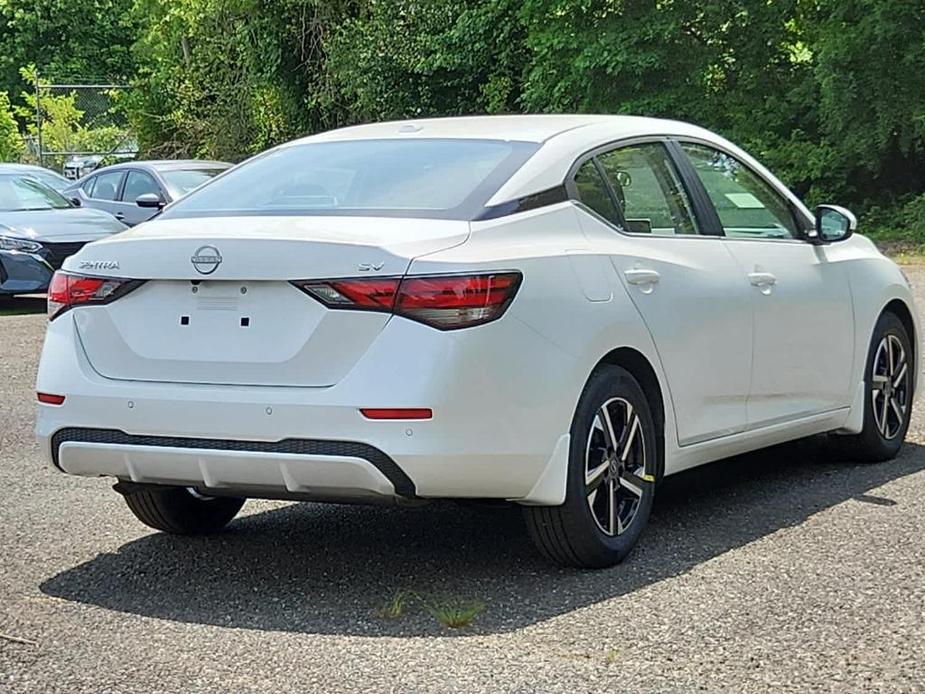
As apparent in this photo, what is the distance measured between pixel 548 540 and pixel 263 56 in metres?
28.4

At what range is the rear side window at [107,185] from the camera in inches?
786

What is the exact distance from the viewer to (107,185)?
2023 cm

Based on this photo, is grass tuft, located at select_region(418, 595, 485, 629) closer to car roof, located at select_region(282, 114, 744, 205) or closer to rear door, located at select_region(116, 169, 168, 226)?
car roof, located at select_region(282, 114, 744, 205)

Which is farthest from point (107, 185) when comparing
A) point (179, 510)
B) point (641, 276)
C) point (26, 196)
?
point (641, 276)

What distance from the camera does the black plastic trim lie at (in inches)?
193

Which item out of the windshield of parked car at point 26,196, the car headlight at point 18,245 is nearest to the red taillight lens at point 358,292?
the car headlight at point 18,245

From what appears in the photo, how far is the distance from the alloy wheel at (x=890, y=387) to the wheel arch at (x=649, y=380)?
6.33 feet

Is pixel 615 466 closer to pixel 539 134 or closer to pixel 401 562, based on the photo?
pixel 401 562

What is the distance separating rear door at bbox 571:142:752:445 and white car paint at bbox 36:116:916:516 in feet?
0.05

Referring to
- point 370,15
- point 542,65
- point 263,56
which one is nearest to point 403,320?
point 542,65

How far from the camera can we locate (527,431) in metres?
5.07

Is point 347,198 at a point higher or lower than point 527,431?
higher

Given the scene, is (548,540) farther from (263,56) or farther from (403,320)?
(263,56)

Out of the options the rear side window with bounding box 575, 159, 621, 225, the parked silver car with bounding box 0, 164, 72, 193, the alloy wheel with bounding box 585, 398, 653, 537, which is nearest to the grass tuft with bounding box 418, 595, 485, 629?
the alloy wheel with bounding box 585, 398, 653, 537
